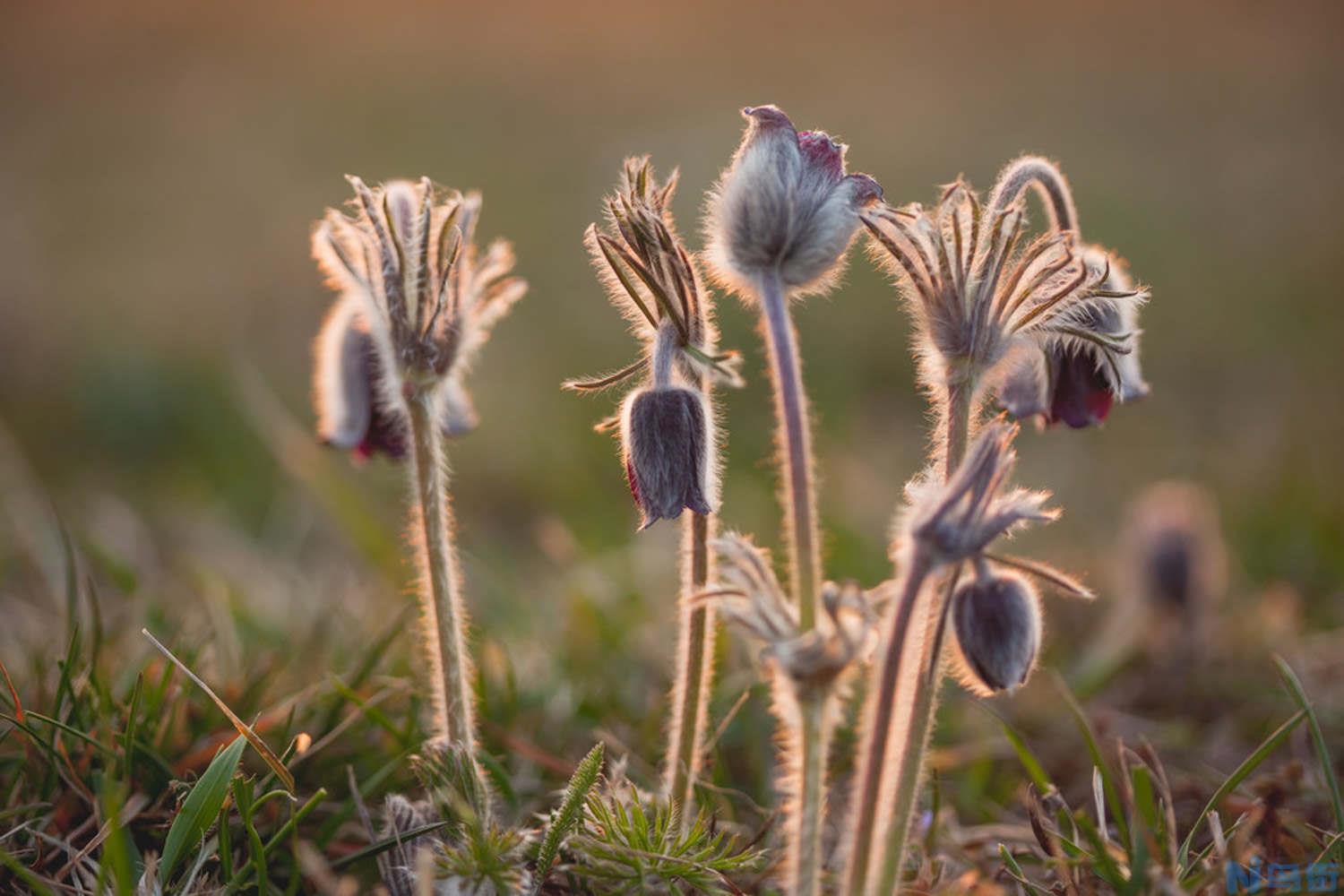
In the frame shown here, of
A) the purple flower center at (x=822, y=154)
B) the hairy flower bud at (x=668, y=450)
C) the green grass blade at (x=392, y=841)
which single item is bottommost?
the green grass blade at (x=392, y=841)

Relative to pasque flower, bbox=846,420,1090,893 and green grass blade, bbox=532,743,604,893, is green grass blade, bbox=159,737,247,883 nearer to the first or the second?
green grass blade, bbox=532,743,604,893

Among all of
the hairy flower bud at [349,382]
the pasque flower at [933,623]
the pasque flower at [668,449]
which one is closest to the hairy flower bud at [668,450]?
the pasque flower at [668,449]

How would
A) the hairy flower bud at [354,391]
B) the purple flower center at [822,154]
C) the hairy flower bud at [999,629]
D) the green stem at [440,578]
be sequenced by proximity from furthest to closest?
the hairy flower bud at [354,391]
the green stem at [440,578]
the purple flower center at [822,154]
the hairy flower bud at [999,629]

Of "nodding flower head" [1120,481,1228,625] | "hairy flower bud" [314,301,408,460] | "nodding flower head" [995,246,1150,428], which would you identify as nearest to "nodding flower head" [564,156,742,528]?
"nodding flower head" [995,246,1150,428]

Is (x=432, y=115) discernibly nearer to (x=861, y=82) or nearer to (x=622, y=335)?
(x=861, y=82)

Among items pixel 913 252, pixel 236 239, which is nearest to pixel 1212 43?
pixel 236 239

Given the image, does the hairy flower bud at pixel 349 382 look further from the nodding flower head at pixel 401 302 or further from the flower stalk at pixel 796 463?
the flower stalk at pixel 796 463
